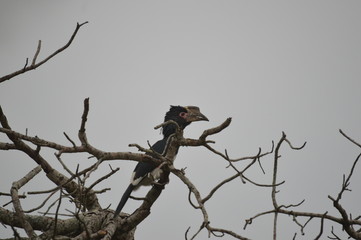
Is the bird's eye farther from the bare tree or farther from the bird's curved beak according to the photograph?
the bare tree

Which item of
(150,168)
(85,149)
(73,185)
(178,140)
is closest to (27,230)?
(85,149)

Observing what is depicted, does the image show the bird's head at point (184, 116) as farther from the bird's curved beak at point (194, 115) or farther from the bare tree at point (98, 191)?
the bare tree at point (98, 191)

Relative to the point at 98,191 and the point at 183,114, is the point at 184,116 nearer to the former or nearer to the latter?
the point at 183,114

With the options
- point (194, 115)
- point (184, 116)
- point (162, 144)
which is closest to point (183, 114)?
point (184, 116)

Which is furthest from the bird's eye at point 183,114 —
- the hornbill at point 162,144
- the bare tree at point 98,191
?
the bare tree at point 98,191

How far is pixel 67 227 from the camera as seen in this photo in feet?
12.7

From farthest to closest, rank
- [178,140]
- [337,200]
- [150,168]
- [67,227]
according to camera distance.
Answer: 1. [150,168]
2. [67,227]
3. [178,140]
4. [337,200]

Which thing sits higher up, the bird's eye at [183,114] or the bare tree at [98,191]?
the bird's eye at [183,114]

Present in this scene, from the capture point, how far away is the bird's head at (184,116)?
562 centimetres

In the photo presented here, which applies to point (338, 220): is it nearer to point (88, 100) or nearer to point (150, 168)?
point (88, 100)

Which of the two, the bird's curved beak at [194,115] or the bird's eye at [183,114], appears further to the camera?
the bird's eye at [183,114]

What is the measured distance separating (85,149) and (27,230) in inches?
25.3

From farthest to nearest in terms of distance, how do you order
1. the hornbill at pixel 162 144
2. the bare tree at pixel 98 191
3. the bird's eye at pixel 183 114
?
the bird's eye at pixel 183 114
the hornbill at pixel 162 144
the bare tree at pixel 98 191

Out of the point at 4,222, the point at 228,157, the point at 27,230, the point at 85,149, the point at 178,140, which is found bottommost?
the point at 27,230
